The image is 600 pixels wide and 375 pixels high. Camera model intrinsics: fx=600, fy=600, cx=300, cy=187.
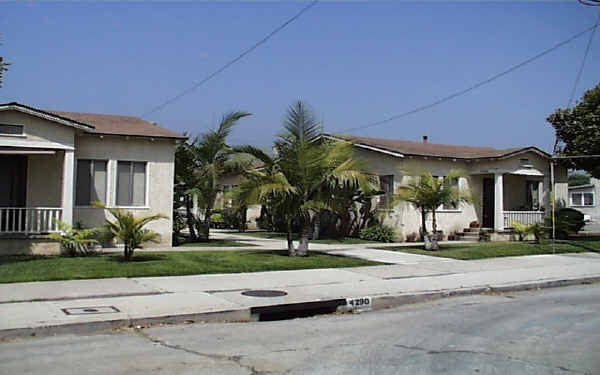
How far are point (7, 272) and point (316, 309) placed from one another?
6640mm

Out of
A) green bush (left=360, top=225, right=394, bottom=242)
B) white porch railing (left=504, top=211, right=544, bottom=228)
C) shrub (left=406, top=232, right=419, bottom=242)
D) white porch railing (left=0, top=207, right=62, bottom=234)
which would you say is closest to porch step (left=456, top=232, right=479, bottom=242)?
white porch railing (left=504, top=211, right=544, bottom=228)

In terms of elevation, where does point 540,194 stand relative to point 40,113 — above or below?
below

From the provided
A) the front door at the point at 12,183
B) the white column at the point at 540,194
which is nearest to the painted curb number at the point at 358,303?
the front door at the point at 12,183

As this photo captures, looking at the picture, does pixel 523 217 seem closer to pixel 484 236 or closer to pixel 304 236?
pixel 484 236

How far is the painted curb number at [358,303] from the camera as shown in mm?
10454

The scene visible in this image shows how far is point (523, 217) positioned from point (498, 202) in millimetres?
1996

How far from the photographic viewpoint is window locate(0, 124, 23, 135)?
16.2 m

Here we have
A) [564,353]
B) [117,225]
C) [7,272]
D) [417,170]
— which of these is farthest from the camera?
[417,170]

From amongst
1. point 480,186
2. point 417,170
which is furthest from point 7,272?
point 480,186

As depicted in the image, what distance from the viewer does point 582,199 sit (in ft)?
152

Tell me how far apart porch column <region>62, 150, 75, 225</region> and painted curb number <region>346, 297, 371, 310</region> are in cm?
942

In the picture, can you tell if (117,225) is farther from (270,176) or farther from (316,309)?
(316,309)

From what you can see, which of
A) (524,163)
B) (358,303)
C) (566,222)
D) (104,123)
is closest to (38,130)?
(104,123)

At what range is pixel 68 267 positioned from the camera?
1323 centimetres
